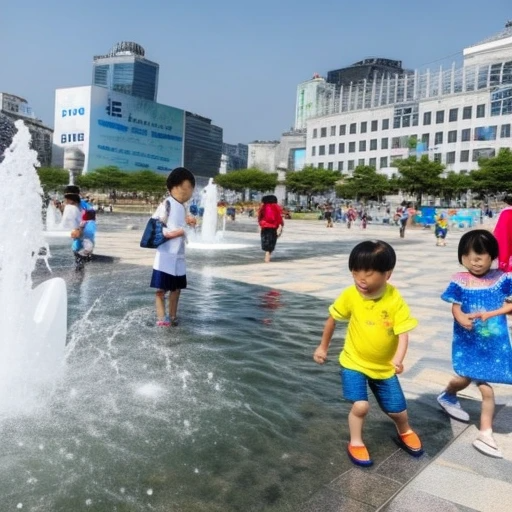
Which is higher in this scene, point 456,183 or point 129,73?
point 129,73

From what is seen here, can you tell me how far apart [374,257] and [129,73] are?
16330 cm

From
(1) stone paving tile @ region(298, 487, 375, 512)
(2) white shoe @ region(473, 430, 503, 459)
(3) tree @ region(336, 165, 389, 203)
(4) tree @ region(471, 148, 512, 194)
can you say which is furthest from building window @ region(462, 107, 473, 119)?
(1) stone paving tile @ region(298, 487, 375, 512)

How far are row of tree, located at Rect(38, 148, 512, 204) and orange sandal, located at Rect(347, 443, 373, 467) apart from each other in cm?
5154

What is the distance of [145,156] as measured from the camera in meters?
103

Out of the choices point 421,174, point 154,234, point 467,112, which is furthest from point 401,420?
point 467,112

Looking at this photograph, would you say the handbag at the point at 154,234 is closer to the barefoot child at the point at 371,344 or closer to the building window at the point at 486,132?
the barefoot child at the point at 371,344

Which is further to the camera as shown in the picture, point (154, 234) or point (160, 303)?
point (160, 303)

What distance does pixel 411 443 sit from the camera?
2988 millimetres

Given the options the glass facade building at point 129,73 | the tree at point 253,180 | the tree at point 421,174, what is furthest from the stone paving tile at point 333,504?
the glass facade building at point 129,73

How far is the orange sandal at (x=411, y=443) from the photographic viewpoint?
2965mm

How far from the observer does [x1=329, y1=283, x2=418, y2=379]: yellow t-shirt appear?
2880 mm

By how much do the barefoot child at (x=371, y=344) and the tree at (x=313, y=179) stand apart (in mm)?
63185

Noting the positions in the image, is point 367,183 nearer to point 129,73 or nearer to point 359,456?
point 359,456

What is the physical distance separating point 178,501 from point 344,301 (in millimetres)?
1313
